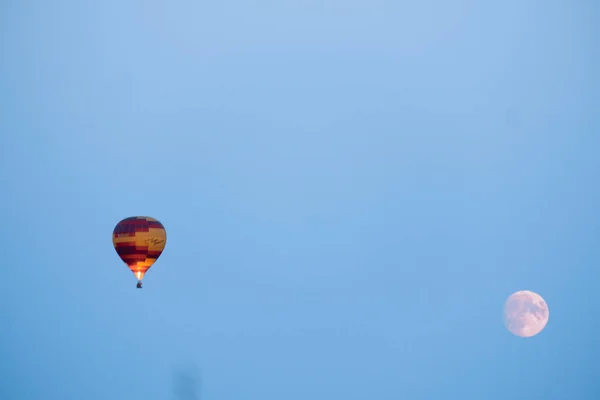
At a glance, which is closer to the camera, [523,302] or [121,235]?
[121,235]

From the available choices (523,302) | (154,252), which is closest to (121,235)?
(154,252)

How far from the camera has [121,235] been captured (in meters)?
21.1

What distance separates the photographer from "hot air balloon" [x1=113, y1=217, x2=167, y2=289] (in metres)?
21.0

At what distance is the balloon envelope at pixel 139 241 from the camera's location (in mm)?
20984

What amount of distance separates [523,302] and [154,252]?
2402 centimetres

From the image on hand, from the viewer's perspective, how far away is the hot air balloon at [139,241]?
21.0 m

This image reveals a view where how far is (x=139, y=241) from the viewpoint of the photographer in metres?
21.0

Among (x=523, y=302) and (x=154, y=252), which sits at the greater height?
(x=523, y=302)

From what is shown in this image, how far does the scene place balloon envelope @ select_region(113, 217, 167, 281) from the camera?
21.0 meters

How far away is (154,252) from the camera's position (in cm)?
2148

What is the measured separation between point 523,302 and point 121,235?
24.9 m

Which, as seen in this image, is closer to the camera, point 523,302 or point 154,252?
point 154,252

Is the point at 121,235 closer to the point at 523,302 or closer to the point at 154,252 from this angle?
the point at 154,252

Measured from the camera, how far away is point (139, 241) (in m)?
21.0
